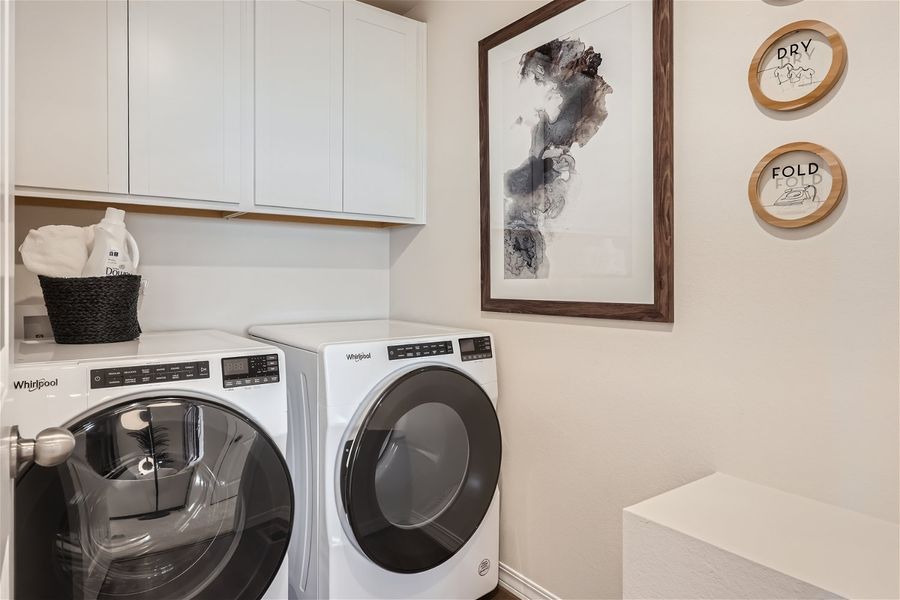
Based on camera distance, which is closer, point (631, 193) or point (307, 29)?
point (631, 193)

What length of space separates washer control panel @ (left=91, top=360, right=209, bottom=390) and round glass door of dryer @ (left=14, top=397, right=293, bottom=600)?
63 mm

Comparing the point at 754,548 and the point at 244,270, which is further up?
the point at 244,270

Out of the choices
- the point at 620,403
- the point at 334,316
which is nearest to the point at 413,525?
the point at 620,403

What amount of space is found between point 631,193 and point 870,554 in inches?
40.6

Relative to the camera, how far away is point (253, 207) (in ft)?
6.49

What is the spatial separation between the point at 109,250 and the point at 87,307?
0.67 ft

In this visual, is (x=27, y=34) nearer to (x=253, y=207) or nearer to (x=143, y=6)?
(x=143, y=6)

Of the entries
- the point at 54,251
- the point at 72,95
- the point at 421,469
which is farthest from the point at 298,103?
the point at 421,469

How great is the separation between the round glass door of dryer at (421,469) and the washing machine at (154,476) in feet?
0.78

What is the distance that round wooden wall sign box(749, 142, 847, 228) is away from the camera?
1195mm

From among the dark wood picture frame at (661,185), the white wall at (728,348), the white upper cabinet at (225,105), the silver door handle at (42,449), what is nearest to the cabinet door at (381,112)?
the white upper cabinet at (225,105)

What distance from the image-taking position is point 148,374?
1.35m

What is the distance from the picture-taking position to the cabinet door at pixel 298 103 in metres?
1.97

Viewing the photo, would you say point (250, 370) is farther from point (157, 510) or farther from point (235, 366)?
point (157, 510)
